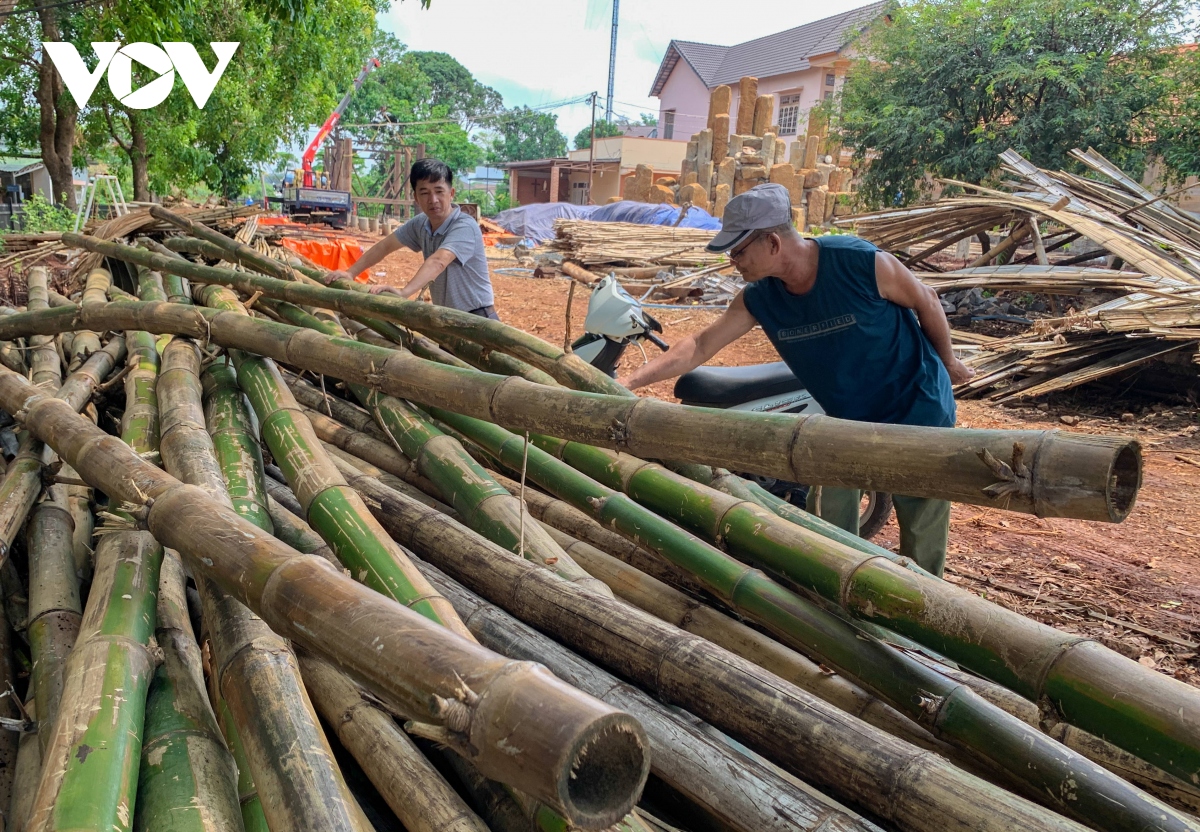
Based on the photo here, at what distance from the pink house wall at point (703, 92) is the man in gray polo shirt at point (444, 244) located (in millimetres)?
31636

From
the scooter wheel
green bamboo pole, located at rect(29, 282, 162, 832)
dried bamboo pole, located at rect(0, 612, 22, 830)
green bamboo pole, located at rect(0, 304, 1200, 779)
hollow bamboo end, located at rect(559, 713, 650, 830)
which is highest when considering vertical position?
hollow bamboo end, located at rect(559, 713, 650, 830)

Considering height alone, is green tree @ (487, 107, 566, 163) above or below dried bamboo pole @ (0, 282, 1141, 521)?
above

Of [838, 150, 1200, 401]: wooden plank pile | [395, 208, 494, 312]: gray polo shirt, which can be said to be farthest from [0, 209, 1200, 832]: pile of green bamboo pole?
[838, 150, 1200, 401]: wooden plank pile

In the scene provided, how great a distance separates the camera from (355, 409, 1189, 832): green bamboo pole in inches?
52.2

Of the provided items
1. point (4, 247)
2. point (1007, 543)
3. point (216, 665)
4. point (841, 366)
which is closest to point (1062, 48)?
point (1007, 543)

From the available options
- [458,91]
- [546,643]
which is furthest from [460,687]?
[458,91]

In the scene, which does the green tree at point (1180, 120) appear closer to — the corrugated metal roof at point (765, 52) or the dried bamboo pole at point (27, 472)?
the dried bamboo pole at point (27, 472)

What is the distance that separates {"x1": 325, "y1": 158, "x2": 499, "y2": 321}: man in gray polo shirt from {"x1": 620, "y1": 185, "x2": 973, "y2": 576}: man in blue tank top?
171cm

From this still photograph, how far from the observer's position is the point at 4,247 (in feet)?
24.9

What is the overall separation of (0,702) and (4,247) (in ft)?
24.5

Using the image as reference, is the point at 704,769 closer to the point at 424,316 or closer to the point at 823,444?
the point at 823,444

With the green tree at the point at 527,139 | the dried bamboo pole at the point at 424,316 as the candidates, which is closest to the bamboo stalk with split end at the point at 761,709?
the dried bamboo pole at the point at 424,316

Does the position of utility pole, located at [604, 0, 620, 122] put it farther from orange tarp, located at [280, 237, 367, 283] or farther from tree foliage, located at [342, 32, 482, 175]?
orange tarp, located at [280, 237, 367, 283]

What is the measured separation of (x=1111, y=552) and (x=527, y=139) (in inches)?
2387
